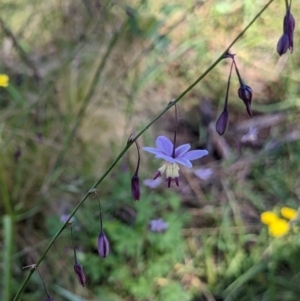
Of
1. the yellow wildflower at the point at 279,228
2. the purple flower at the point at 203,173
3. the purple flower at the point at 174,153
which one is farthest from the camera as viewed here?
the purple flower at the point at 203,173

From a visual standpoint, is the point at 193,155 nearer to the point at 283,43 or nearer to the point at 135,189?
the point at 135,189

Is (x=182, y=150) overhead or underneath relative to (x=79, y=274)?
overhead

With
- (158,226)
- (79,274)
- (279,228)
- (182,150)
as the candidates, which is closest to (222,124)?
(182,150)

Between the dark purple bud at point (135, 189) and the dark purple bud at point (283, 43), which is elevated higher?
the dark purple bud at point (283, 43)

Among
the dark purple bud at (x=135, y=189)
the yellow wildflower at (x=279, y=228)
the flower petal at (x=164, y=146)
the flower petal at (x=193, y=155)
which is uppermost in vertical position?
the flower petal at (x=164, y=146)

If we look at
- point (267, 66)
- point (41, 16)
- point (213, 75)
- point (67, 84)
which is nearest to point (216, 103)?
point (213, 75)

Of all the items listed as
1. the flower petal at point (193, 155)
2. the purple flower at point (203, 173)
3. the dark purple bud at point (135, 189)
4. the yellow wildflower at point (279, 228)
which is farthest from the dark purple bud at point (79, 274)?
the purple flower at point (203, 173)

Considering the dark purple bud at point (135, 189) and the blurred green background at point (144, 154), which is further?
the blurred green background at point (144, 154)

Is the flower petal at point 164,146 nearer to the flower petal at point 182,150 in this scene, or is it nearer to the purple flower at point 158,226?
the flower petal at point 182,150

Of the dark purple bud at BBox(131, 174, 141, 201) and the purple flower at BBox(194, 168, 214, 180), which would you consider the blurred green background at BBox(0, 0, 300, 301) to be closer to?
the purple flower at BBox(194, 168, 214, 180)
